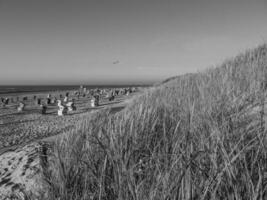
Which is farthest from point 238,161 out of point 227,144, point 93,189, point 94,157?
point 94,157

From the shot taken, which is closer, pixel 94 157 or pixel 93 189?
pixel 93 189

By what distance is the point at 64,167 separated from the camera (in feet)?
5.57

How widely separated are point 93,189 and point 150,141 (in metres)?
0.67

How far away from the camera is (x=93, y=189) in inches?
58.1

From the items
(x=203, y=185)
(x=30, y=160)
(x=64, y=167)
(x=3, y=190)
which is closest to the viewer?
(x=203, y=185)

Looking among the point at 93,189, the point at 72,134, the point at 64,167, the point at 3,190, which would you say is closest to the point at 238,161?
the point at 93,189

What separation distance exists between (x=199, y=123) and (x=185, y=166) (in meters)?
0.67

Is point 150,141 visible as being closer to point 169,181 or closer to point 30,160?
point 169,181

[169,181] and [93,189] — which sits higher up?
[169,181]

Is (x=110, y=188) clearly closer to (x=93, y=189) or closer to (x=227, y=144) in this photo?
(x=93, y=189)

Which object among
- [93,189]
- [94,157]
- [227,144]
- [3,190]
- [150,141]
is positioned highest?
[227,144]

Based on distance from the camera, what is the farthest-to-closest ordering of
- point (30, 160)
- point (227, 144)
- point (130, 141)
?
point (30, 160) < point (130, 141) < point (227, 144)

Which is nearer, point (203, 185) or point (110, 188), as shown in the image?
point (203, 185)

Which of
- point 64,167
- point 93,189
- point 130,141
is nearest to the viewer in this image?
point 93,189
